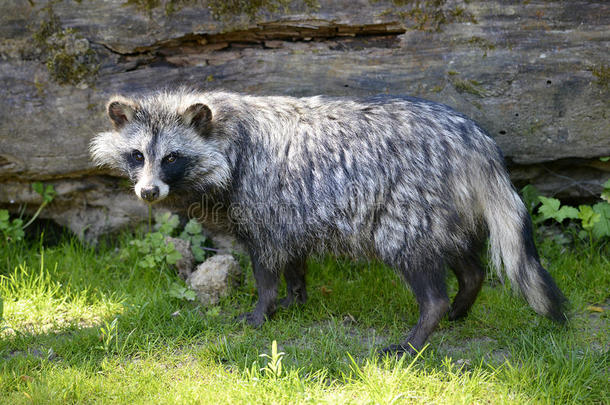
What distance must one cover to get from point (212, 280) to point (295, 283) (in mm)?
586

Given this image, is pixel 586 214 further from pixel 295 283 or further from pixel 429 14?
pixel 295 283

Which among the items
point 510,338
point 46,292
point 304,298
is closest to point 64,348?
point 46,292

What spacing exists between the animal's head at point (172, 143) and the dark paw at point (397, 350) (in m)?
1.44

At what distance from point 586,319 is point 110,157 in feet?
10.8

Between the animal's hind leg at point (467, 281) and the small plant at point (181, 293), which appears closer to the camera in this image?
the animal's hind leg at point (467, 281)

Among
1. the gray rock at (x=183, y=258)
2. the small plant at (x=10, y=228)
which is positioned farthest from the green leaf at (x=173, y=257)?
the small plant at (x=10, y=228)

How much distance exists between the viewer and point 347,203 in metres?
3.78

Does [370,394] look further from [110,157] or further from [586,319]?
[110,157]

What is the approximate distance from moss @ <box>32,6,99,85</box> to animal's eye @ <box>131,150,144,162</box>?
3.33 feet

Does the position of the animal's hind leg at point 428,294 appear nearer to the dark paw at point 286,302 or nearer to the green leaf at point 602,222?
the dark paw at point 286,302

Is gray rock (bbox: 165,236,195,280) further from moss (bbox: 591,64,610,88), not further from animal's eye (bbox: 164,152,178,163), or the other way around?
moss (bbox: 591,64,610,88)

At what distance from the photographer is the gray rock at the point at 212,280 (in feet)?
14.5

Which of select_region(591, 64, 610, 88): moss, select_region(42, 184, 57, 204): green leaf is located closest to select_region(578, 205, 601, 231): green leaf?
select_region(591, 64, 610, 88): moss

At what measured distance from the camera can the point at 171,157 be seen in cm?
396
